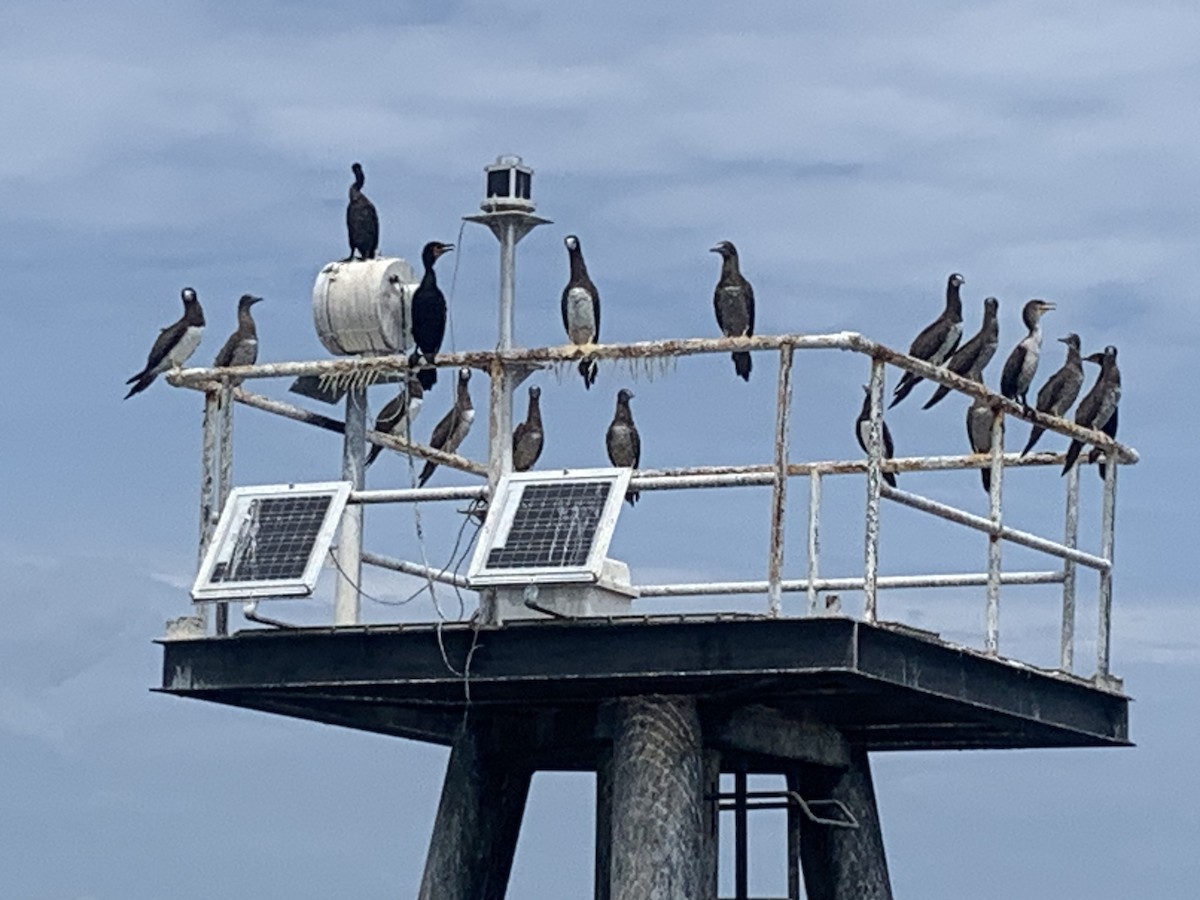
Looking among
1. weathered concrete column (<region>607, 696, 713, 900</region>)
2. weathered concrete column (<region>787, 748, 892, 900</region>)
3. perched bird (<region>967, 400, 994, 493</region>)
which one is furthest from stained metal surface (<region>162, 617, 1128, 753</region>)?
perched bird (<region>967, 400, 994, 493</region>)

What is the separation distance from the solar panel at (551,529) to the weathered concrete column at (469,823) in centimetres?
304

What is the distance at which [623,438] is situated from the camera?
1240 inches

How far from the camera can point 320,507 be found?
88.5 ft

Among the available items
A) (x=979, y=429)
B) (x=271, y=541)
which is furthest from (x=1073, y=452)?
(x=271, y=541)

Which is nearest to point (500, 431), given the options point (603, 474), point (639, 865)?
point (603, 474)

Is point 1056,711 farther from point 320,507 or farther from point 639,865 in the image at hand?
point 320,507

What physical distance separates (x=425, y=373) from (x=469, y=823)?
11.6 ft

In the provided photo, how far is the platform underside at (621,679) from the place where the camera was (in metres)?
25.4

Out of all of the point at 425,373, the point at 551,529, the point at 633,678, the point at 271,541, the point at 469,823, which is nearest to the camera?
the point at 633,678

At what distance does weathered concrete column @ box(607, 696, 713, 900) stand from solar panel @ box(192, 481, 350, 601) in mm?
2453

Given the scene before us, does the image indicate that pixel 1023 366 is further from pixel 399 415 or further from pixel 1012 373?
pixel 399 415

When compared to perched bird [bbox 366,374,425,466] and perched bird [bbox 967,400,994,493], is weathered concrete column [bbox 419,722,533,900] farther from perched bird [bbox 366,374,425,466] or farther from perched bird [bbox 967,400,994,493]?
perched bird [bbox 967,400,994,493]

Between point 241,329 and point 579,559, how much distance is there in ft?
17.2

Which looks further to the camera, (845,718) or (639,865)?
(845,718)
